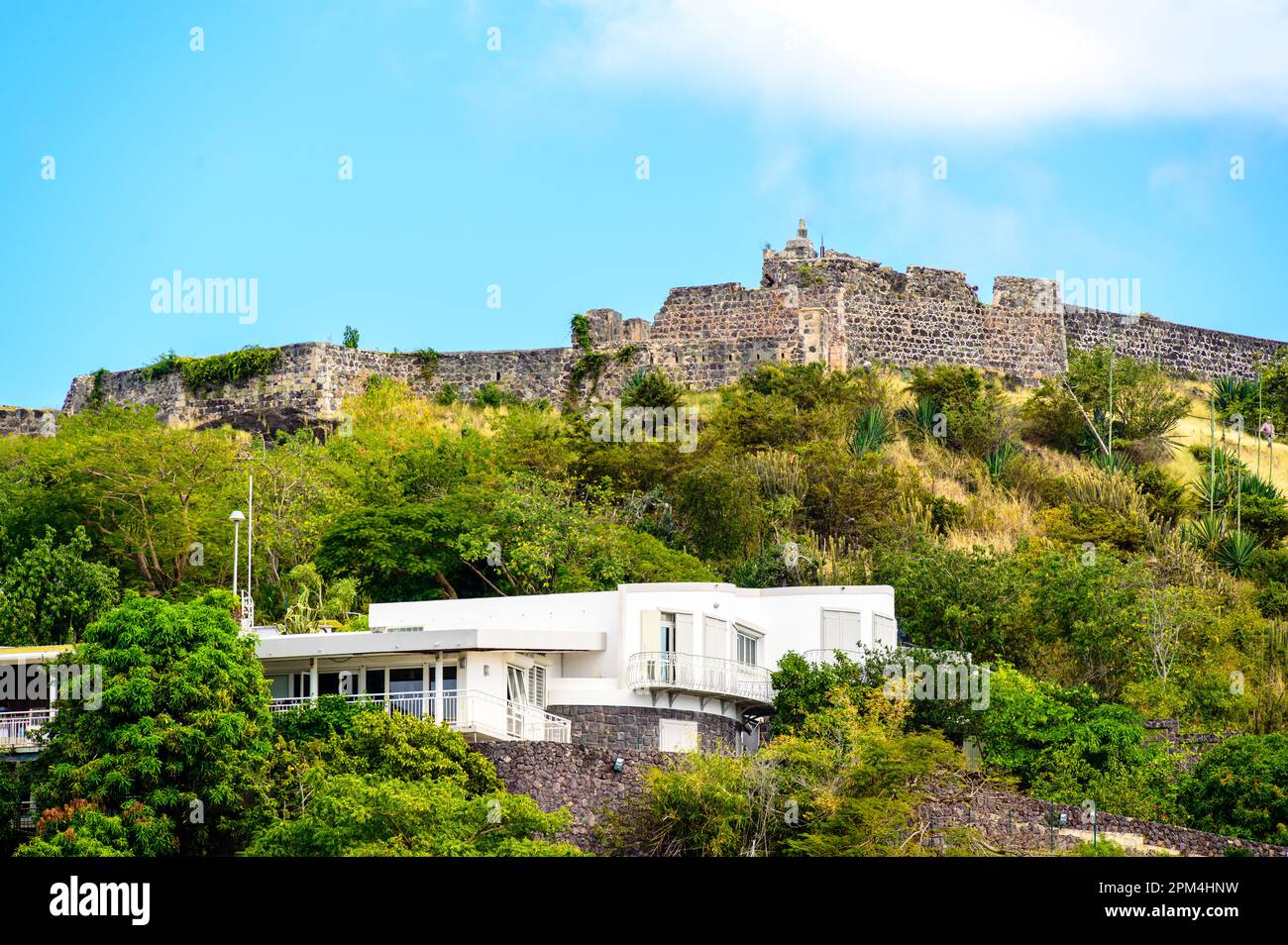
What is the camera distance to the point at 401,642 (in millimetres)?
35812

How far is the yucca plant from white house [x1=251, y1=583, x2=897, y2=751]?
12734mm

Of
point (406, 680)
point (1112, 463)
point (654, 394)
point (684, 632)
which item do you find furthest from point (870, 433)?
point (406, 680)

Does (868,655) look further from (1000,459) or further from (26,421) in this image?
(26,421)

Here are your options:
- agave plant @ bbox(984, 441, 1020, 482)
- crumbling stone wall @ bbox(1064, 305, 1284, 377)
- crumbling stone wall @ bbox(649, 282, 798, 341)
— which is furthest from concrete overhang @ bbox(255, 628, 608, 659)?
crumbling stone wall @ bbox(1064, 305, 1284, 377)

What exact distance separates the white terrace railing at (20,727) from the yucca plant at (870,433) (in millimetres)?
22501

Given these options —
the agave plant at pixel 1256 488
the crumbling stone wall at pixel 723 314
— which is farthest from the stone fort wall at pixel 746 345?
the agave plant at pixel 1256 488

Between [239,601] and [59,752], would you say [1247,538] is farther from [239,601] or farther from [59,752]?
[59,752]

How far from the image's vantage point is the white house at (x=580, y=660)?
118 feet

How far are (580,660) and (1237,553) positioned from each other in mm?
17795

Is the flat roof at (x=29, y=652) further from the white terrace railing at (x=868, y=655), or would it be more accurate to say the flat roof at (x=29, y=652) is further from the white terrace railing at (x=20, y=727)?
the white terrace railing at (x=868, y=655)

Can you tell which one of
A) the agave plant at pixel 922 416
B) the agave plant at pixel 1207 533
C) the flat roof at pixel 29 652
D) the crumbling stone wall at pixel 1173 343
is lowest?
the flat roof at pixel 29 652

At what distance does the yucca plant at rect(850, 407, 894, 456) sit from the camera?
53.5m
